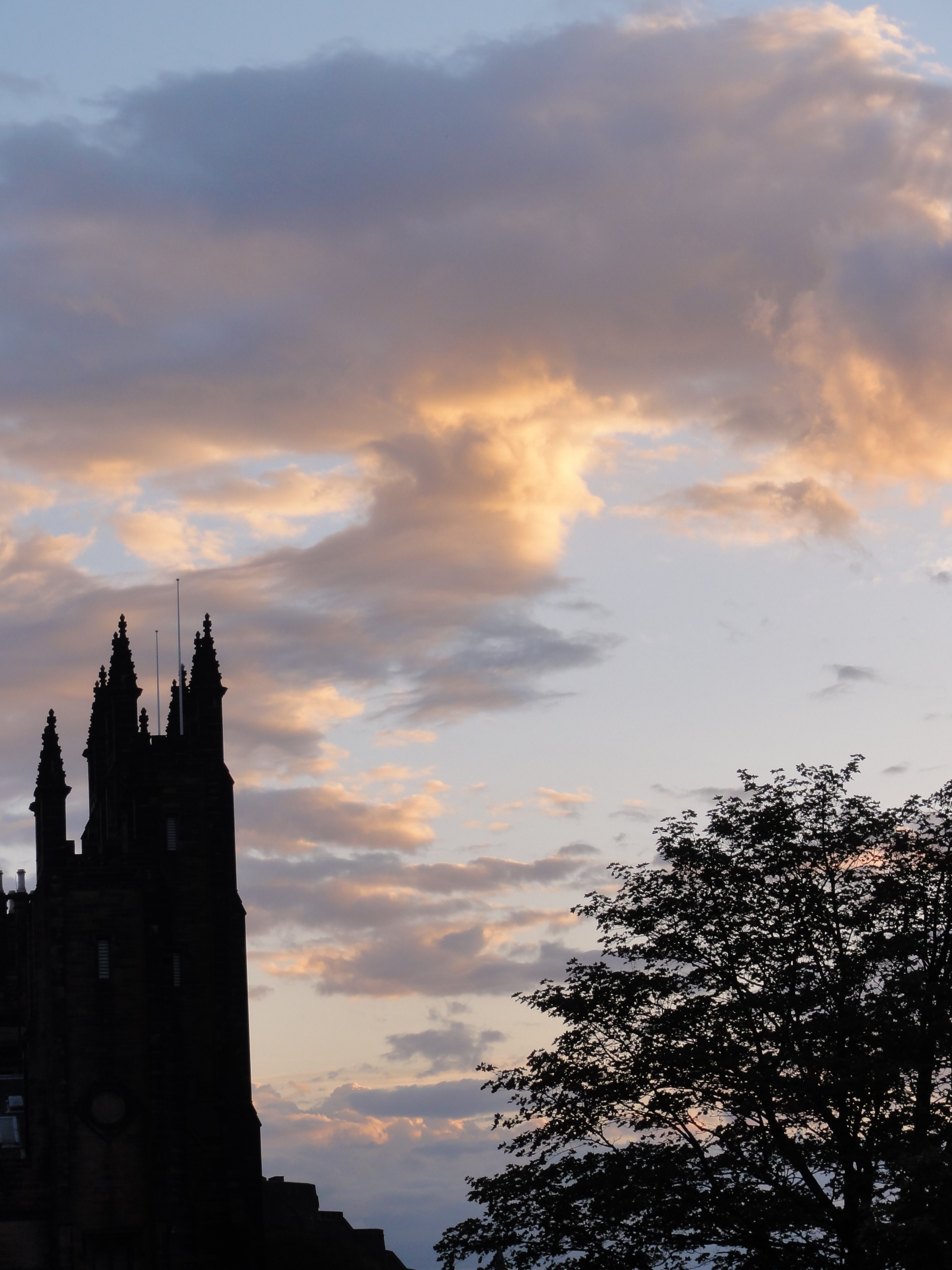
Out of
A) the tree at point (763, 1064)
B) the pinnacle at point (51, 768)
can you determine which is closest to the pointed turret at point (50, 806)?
the pinnacle at point (51, 768)

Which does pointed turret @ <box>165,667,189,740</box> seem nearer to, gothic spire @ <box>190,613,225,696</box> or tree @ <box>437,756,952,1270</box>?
gothic spire @ <box>190,613,225,696</box>

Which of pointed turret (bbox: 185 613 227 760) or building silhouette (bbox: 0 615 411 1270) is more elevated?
pointed turret (bbox: 185 613 227 760)

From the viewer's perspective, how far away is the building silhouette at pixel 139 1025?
64.6m

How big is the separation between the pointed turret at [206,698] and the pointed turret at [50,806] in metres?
5.96

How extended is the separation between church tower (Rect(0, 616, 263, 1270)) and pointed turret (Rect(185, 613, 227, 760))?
85 millimetres

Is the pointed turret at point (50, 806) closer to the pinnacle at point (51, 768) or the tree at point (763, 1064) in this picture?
the pinnacle at point (51, 768)

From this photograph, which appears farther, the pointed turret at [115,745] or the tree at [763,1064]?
the pointed turret at [115,745]

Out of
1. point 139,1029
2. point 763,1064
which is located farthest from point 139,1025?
point 763,1064

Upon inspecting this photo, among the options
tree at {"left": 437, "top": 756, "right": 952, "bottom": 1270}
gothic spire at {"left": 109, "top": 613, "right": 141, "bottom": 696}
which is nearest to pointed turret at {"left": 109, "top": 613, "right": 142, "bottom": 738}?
gothic spire at {"left": 109, "top": 613, "right": 141, "bottom": 696}

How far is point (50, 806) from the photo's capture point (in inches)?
2749

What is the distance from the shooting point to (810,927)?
39.9 metres

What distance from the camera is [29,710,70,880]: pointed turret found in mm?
68812

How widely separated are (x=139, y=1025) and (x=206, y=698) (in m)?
14.2

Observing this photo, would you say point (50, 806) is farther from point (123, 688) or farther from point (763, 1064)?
point (763, 1064)
